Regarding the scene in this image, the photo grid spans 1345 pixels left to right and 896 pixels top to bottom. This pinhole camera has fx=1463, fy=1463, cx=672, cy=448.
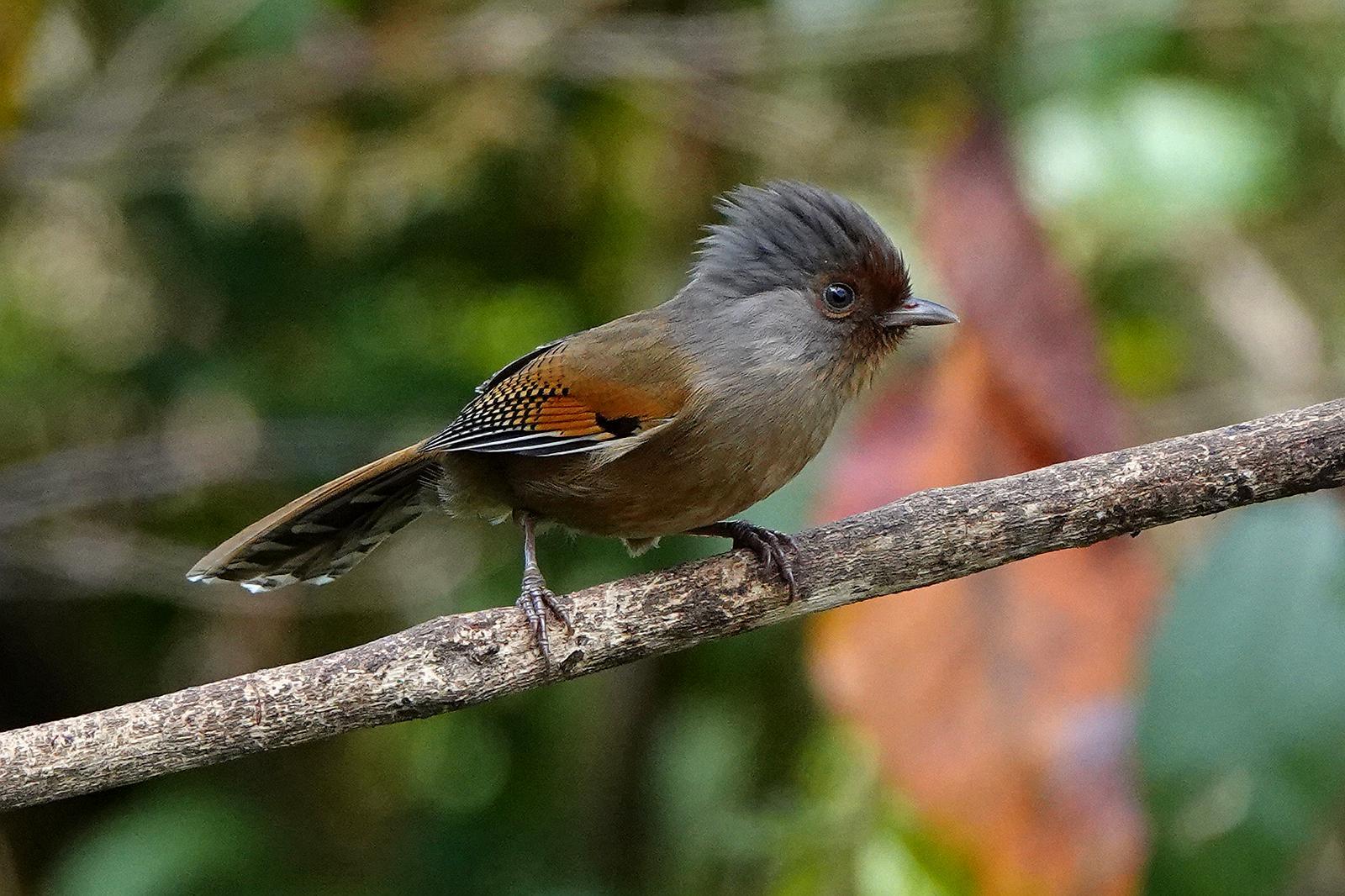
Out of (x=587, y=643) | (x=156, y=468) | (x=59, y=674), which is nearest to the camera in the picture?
(x=587, y=643)

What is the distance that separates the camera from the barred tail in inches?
124

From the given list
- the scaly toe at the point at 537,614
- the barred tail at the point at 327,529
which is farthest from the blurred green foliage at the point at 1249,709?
the barred tail at the point at 327,529

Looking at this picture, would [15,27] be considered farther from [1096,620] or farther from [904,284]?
[1096,620]

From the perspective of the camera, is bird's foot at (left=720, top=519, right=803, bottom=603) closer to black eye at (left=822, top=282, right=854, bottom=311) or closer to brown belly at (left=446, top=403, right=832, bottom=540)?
brown belly at (left=446, top=403, right=832, bottom=540)

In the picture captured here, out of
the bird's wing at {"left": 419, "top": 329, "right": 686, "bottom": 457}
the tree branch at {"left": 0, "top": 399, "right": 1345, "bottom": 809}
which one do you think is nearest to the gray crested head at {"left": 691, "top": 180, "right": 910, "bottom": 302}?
the bird's wing at {"left": 419, "top": 329, "right": 686, "bottom": 457}

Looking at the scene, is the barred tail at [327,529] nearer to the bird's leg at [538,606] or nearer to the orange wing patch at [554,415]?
the orange wing patch at [554,415]

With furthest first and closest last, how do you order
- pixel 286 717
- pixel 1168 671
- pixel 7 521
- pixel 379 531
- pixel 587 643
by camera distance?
pixel 7 521 → pixel 379 531 → pixel 1168 671 → pixel 587 643 → pixel 286 717

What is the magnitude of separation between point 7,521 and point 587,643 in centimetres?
278

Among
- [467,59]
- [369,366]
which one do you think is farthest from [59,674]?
[467,59]

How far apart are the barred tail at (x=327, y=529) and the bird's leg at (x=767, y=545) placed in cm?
70

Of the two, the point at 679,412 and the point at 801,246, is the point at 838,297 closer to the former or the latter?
the point at 801,246

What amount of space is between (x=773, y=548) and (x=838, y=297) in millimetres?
632

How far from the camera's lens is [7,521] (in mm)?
4488

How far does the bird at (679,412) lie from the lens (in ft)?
9.60
